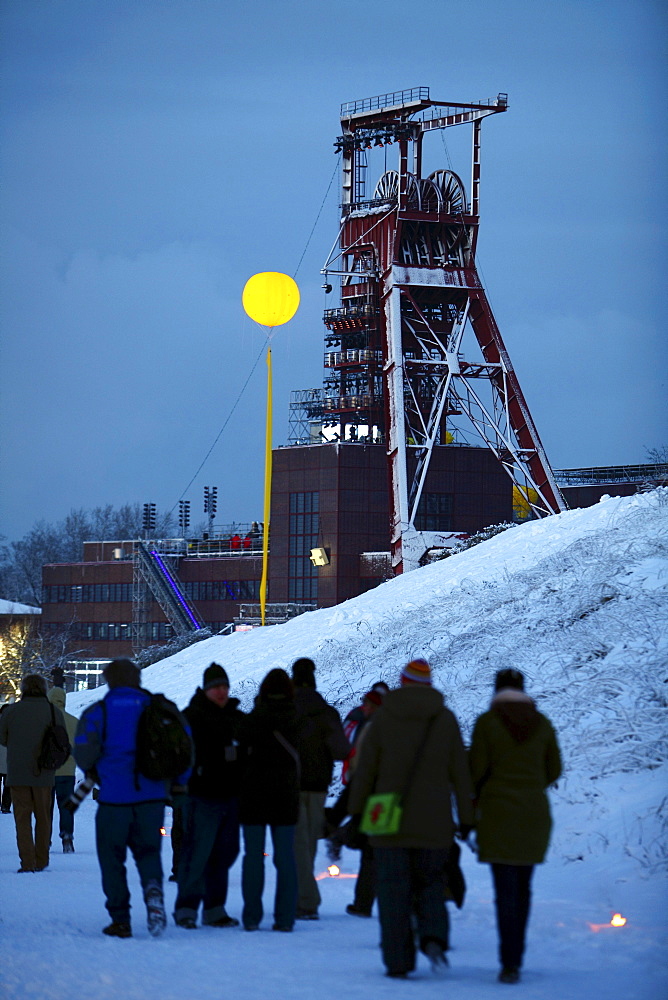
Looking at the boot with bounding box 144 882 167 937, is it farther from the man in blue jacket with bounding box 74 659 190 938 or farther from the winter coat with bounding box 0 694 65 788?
the winter coat with bounding box 0 694 65 788

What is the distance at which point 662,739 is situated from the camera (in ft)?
40.9

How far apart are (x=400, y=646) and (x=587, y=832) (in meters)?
8.62

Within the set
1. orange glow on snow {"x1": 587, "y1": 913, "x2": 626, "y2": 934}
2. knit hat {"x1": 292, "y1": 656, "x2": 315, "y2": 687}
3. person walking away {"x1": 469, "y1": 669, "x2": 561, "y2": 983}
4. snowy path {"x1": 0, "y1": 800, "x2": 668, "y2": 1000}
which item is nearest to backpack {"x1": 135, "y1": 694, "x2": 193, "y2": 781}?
snowy path {"x1": 0, "y1": 800, "x2": 668, "y2": 1000}

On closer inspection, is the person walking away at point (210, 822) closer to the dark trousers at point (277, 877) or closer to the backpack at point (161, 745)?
the dark trousers at point (277, 877)

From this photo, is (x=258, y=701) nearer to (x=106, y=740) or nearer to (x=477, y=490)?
(x=106, y=740)

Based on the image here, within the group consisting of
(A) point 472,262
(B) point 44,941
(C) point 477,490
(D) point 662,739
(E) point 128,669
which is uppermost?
(A) point 472,262

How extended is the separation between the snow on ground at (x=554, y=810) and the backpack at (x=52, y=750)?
973 millimetres

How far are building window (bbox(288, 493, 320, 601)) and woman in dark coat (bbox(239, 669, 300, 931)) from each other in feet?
167

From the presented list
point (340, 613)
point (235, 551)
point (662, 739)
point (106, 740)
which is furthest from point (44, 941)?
point (235, 551)

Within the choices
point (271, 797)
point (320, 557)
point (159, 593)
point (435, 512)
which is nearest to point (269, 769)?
point (271, 797)

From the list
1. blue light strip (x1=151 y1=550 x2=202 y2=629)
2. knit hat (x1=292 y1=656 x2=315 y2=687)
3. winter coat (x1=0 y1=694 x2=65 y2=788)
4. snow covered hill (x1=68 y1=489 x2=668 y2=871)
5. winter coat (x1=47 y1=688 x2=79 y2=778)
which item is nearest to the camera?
knit hat (x1=292 y1=656 x2=315 y2=687)

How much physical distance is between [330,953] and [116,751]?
1.87m

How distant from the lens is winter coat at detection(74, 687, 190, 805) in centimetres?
841

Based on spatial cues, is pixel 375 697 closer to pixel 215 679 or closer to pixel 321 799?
pixel 321 799
